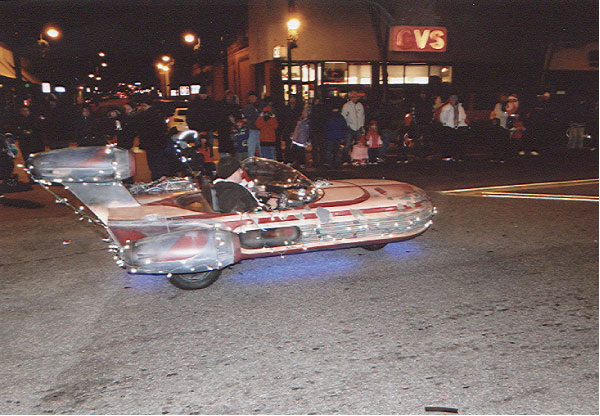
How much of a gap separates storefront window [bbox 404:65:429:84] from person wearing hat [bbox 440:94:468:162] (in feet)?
28.2

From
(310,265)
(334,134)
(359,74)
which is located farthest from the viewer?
(359,74)

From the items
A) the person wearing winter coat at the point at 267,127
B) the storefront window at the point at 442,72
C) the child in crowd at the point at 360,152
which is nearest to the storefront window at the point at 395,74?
the storefront window at the point at 442,72

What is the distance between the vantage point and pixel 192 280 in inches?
187

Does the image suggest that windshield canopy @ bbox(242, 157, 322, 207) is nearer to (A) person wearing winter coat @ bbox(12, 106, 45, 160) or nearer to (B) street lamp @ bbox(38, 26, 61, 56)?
(A) person wearing winter coat @ bbox(12, 106, 45, 160)

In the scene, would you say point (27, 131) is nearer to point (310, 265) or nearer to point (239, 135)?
point (239, 135)

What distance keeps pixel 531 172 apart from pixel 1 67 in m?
21.9

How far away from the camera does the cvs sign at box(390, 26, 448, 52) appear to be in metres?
19.9

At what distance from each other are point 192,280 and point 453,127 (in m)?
10.1

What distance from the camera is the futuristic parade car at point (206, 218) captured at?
439cm

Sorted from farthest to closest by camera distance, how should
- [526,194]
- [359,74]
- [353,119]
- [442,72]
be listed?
[442,72], [359,74], [353,119], [526,194]

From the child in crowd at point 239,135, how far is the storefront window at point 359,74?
1055cm

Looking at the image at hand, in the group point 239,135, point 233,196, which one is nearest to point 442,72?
point 239,135

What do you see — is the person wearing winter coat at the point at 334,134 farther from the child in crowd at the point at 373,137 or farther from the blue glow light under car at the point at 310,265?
the blue glow light under car at the point at 310,265

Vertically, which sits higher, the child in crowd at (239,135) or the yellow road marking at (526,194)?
the child in crowd at (239,135)
